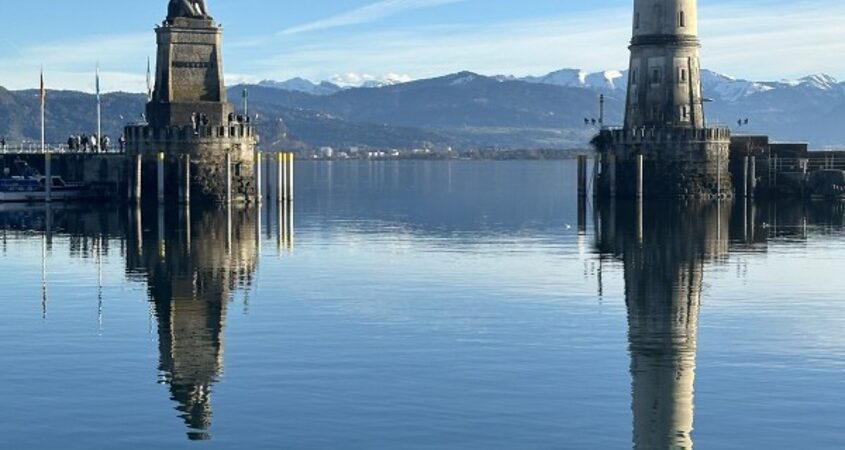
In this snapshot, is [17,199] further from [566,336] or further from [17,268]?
[566,336]

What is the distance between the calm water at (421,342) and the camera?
31.4 m

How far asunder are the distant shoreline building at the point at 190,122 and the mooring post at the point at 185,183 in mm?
68

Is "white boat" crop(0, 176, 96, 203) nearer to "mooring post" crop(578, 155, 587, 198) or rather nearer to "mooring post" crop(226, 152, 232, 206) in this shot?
"mooring post" crop(226, 152, 232, 206)

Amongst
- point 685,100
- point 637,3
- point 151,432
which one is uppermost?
point 637,3

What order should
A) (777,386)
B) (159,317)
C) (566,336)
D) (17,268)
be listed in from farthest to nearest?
(17,268) → (159,317) → (566,336) → (777,386)

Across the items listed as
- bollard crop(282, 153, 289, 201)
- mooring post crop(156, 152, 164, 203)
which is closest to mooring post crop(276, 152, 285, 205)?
bollard crop(282, 153, 289, 201)

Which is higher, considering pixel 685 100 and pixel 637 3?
pixel 637 3

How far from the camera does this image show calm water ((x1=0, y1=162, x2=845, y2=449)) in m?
31.4

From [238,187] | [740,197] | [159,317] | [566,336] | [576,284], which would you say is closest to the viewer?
[566,336]

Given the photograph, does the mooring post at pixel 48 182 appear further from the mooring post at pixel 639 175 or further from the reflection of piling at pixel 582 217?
the mooring post at pixel 639 175

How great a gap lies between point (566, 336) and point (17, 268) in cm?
2864

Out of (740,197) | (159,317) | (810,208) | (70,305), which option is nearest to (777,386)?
(159,317)

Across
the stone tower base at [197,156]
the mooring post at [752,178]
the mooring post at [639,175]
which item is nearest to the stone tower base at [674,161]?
the mooring post at [639,175]

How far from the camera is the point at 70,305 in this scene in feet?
164
